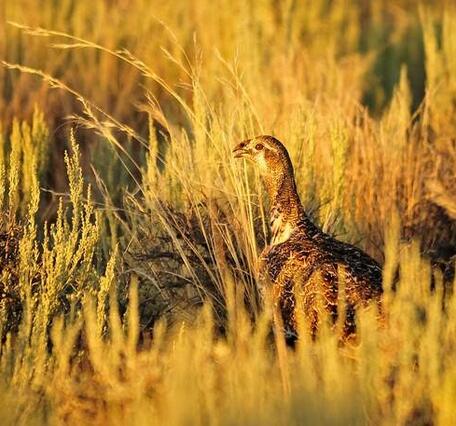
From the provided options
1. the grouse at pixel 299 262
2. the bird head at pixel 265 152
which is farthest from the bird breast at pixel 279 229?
the bird head at pixel 265 152

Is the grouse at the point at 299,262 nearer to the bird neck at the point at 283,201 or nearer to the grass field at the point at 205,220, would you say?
the bird neck at the point at 283,201

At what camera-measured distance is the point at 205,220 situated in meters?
6.36

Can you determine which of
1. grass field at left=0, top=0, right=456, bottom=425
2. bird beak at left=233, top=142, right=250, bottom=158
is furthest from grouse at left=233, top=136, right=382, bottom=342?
grass field at left=0, top=0, right=456, bottom=425

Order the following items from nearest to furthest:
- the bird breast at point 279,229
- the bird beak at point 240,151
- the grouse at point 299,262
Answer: the grouse at point 299,262
the bird breast at point 279,229
the bird beak at point 240,151

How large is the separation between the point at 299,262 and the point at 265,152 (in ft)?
2.26

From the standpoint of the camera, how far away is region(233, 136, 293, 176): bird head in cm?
636

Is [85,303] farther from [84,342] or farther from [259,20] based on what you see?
[259,20]

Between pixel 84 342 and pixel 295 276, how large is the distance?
0.94m

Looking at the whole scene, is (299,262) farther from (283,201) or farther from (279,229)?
(283,201)

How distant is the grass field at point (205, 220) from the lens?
4512mm

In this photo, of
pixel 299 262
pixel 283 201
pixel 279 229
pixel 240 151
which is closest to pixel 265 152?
pixel 240 151

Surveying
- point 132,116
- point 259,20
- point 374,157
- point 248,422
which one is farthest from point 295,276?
Answer: point 259,20

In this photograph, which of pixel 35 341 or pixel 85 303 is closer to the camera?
pixel 35 341

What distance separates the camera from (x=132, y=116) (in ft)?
30.5
